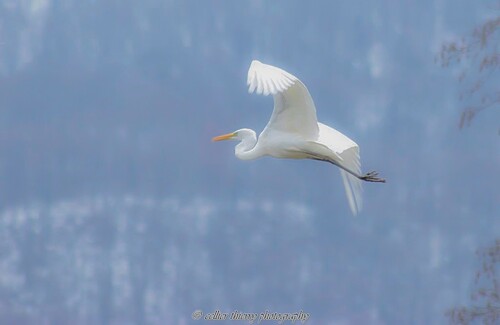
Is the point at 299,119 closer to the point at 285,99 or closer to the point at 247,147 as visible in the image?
the point at 285,99

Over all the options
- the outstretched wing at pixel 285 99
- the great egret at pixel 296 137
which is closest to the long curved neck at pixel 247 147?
the great egret at pixel 296 137

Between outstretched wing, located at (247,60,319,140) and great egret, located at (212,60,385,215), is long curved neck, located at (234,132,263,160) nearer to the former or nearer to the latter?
great egret, located at (212,60,385,215)

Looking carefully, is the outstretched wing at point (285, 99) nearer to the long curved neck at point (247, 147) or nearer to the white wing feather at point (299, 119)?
the white wing feather at point (299, 119)

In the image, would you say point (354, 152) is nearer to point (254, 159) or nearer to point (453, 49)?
point (254, 159)

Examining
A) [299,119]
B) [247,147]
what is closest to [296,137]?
[299,119]

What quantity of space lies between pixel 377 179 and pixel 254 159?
2.29 feet

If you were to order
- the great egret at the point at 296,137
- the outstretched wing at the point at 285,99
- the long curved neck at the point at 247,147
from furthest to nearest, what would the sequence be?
1. the long curved neck at the point at 247,147
2. the great egret at the point at 296,137
3. the outstretched wing at the point at 285,99

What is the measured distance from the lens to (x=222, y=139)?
5617mm

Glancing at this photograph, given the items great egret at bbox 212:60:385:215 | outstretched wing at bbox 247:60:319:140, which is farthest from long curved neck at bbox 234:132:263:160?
outstretched wing at bbox 247:60:319:140

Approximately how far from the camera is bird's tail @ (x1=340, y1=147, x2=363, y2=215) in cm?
542

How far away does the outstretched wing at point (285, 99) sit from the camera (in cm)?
434

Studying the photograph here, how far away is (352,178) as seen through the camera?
220 inches

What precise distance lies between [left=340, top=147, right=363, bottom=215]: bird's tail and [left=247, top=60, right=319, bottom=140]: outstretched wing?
0.30 m

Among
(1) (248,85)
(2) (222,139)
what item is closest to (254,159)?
(2) (222,139)
